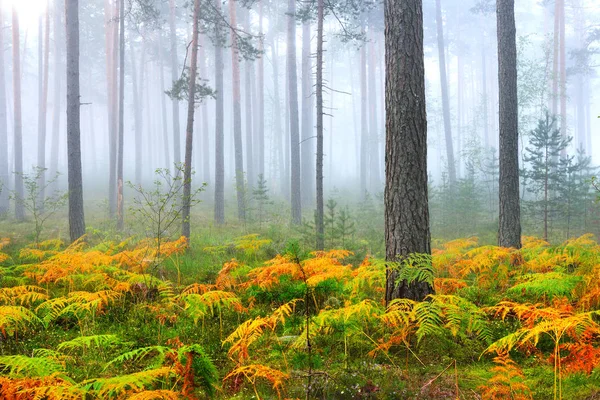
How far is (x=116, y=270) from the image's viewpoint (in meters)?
5.58

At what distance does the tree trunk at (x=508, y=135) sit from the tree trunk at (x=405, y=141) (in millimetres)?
4340

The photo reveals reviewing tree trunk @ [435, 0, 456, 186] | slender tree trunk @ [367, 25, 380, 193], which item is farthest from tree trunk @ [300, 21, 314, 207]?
tree trunk @ [435, 0, 456, 186]

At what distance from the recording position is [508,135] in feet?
26.9

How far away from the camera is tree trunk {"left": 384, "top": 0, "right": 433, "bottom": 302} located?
4.64 m

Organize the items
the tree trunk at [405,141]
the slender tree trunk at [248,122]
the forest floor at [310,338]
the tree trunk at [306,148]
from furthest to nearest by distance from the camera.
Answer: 1. the slender tree trunk at [248,122]
2. the tree trunk at [306,148]
3. the tree trunk at [405,141]
4. the forest floor at [310,338]

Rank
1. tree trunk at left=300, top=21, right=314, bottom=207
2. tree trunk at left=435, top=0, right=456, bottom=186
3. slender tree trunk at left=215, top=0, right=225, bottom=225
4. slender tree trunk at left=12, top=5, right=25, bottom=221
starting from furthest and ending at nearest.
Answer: tree trunk at left=435, top=0, right=456, bottom=186 → tree trunk at left=300, top=21, right=314, bottom=207 → slender tree trunk at left=215, top=0, right=225, bottom=225 → slender tree trunk at left=12, top=5, right=25, bottom=221

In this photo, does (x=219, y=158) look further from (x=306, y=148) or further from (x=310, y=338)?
(x=310, y=338)

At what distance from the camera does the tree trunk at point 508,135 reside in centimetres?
816

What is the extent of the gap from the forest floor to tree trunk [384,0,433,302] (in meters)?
0.44

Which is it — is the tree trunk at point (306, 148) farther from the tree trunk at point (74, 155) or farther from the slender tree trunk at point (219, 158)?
the tree trunk at point (74, 155)

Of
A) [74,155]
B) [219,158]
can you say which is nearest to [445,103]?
[219,158]

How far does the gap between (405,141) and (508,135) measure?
4.66 metres

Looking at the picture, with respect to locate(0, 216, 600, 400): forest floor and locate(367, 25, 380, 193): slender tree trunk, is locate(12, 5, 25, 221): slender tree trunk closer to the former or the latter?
locate(0, 216, 600, 400): forest floor

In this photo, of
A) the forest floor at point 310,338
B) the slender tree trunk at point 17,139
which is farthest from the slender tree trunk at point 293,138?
the slender tree trunk at point 17,139
